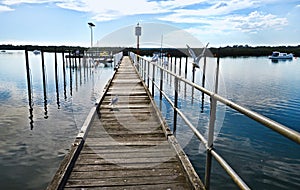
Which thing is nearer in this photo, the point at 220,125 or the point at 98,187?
the point at 98,187

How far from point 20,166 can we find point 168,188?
13.1ft

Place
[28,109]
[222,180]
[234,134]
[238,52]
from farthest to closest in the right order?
[238,52] → [28,109] → [234,134] → [222,180]

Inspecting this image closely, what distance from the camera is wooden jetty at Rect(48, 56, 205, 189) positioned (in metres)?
2.56

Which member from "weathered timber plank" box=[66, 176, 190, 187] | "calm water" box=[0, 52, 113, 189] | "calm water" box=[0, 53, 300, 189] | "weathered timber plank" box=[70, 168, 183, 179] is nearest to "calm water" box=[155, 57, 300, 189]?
"calm water" box=[0, 53, 300, 189]

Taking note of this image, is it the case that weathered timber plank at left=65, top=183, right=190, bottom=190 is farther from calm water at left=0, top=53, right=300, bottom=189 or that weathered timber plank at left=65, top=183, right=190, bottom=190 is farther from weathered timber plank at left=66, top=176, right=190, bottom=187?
calm water at left=0, top=53, right=300, bottom=189

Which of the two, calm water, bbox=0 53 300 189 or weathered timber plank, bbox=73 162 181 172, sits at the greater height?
weathered timber plank, bbox=73 162 181 172

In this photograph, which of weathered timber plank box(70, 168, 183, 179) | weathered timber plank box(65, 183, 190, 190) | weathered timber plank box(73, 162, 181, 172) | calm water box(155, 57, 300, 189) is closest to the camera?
weathered timber plank box(65, 183, 190, 190)

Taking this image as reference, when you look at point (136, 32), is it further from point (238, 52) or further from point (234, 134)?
point (238, 52)

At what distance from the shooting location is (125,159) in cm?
309

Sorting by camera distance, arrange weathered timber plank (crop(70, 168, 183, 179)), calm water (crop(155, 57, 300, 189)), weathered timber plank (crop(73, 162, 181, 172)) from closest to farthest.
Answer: weathered timber plank (crop(70, 168, 183, 179)) → weathered timber plank (crop(73, 162, 181, 172)) → calm water (crop(155, 57, 300, 189))

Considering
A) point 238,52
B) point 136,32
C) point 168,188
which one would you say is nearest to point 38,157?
point 168,188

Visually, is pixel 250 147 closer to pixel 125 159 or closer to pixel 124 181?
pixel 125 159

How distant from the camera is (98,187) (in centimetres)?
249

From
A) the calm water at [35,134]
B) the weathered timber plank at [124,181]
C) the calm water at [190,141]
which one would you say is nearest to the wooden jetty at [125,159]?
the weathered timber plank at [124,181]
